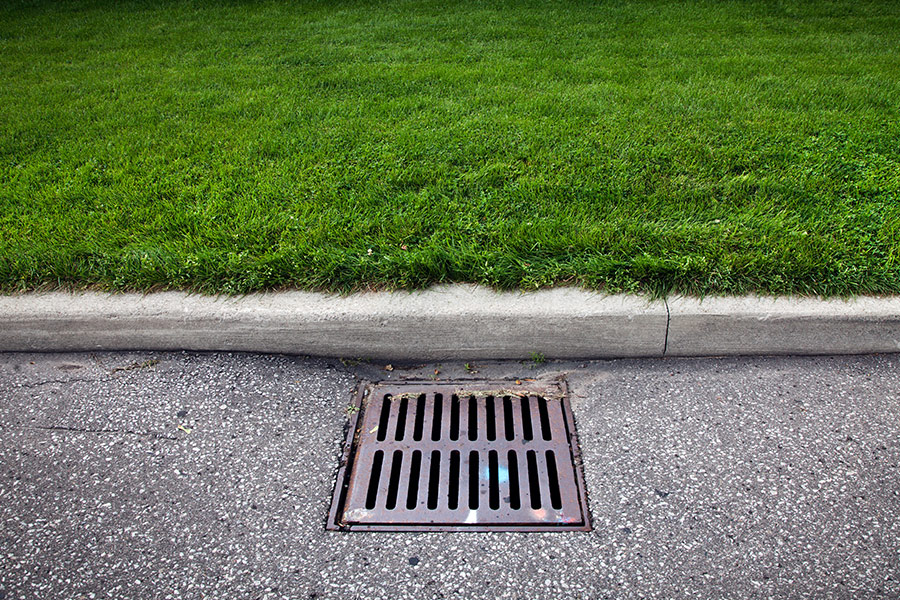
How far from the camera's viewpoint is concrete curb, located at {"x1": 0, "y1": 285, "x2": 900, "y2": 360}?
8.43ft

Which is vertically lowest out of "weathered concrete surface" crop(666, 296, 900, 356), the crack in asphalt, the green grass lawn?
the crack in asphalt

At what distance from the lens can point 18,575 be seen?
6.15 ft

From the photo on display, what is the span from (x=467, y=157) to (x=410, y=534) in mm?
2268

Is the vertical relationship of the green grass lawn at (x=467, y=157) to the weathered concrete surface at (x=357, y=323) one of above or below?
above

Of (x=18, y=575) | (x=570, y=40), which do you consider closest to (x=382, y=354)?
(x=18, y=575)

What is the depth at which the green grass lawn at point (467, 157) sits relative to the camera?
2.81m

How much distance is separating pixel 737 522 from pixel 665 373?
730 mm

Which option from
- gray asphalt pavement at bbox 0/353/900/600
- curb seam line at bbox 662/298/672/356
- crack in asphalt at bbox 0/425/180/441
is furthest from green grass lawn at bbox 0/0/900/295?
crack in asphalt at bbox 0/425/180/441

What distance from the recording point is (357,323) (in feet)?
8.66

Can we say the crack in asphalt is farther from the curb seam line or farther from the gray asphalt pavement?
the curb seam line

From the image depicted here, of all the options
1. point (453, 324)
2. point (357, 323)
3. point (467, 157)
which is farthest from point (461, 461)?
point (467, 157)

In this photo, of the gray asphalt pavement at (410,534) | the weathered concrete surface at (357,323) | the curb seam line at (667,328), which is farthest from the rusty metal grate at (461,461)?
the curb seam line at (667,328)

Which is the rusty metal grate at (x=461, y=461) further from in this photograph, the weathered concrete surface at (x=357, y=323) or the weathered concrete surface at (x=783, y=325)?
the weathered concrete surface at (x=783, y=325)

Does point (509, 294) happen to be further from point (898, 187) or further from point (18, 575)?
point (898, 187)
